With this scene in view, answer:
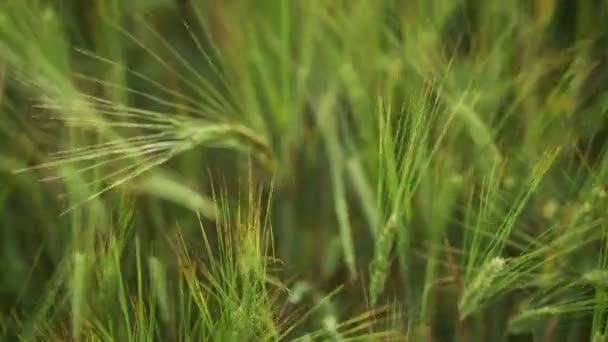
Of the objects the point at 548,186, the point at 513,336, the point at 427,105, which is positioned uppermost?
the point at 427,105

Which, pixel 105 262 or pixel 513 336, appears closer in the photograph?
pixel 105 262

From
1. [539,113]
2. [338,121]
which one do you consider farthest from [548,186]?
[338,121]

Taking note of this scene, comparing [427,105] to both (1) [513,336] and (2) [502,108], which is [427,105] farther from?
(1) [513,336]

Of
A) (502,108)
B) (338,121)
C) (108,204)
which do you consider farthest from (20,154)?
(502,108)

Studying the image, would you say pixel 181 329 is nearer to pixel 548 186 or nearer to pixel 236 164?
pixel 236 164

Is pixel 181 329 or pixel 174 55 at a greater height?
pixel 174 55

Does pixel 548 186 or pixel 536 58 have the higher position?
pixel 536 58
